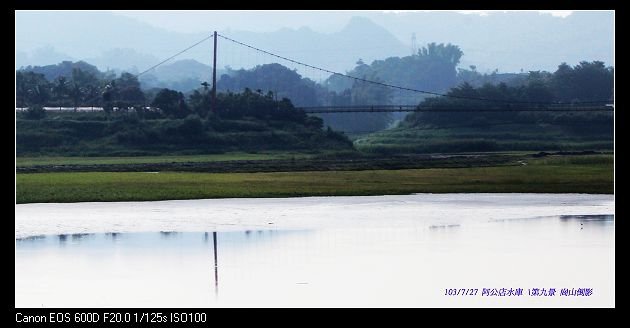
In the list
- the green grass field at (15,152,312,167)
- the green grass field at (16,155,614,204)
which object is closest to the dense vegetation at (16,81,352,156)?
the green grass field at (15,152,312,167)

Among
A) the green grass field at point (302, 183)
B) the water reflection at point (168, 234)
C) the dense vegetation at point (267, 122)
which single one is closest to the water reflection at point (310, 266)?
the water reflection at point (168, 234)

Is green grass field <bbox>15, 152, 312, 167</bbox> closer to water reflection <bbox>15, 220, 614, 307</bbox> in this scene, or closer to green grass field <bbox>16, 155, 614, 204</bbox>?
green grass field <bbox>16, 155, 614, 204</bbox>

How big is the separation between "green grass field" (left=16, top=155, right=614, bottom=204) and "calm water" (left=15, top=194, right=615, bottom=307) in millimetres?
4179

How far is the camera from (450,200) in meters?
37.4

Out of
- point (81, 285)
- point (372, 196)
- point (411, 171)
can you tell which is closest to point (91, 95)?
point (411, 171)

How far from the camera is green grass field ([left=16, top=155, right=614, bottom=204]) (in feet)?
127

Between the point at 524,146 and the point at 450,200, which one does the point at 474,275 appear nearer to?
the point at 450,200

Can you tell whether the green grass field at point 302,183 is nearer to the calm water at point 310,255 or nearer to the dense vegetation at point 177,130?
the calm water at point 310,255

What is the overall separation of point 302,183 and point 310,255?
21093mm

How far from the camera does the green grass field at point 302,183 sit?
1524 inches

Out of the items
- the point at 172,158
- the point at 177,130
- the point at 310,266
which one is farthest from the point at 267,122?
the point at 310,266

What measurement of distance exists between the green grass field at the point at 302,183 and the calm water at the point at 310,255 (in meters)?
4.18

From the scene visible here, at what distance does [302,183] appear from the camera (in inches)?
1719
